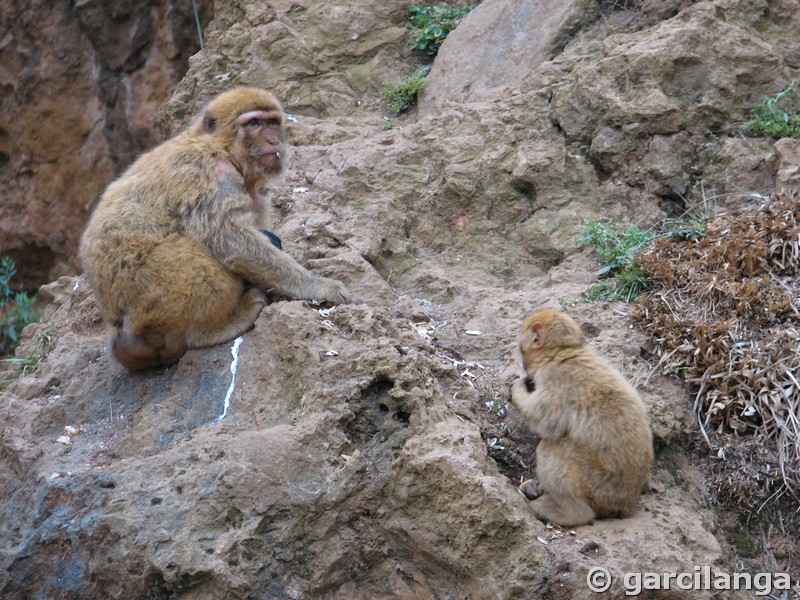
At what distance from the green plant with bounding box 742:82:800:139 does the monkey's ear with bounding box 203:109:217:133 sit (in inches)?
166

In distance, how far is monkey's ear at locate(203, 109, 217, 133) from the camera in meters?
6.92

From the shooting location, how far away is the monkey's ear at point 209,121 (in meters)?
6.92

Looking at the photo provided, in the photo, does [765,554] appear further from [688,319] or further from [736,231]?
[736,231]

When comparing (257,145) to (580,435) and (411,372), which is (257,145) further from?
(580,435)

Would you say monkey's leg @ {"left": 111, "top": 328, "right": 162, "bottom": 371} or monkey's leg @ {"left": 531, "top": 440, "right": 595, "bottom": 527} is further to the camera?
monkey's leg @ {"left": 111, "top": 328, "right": 162, "bottom": 371}

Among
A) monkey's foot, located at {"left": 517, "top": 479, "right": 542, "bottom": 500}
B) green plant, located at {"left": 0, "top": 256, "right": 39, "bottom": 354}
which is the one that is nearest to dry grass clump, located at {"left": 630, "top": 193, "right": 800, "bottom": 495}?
monkey's foot, located at {"left": 517, "top": 479, "right": 542, "bottom": 500}

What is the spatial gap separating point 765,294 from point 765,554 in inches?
67.6

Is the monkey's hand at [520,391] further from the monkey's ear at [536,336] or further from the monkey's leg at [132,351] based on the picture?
the monkey's leg at [132,351]

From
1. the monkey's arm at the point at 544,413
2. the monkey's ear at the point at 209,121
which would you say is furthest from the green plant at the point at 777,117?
the monkey's ear at the point at 209,121

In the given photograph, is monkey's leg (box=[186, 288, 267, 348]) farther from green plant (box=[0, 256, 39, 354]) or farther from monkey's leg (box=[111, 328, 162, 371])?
green plant (box=[0, 256, 39, 354])

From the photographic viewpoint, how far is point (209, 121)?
6.95 m

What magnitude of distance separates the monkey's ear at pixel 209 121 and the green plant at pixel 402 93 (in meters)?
2.86

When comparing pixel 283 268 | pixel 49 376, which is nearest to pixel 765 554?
pixel 283 268

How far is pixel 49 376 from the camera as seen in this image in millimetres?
6930
